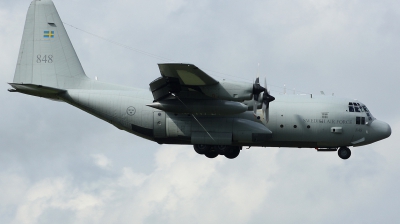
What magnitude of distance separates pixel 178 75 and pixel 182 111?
9.62 feet

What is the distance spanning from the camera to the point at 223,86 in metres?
37.7

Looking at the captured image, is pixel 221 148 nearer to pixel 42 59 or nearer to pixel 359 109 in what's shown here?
pixel 359 109

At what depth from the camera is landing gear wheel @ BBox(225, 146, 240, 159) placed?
42.8 metres

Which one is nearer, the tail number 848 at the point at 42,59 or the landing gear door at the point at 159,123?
the landing gear door at the point at 159,123

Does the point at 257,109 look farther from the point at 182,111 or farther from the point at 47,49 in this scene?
the point at 47,49

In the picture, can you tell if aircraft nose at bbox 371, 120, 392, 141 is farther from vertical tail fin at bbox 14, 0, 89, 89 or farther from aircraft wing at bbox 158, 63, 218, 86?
vertical tail fin at bbox 14, 0, 89, 89

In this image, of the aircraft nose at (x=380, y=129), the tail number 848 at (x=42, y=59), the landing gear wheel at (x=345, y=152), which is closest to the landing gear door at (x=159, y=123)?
the tail number 848 at (x=42, y=59)

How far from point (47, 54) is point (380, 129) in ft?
60.6

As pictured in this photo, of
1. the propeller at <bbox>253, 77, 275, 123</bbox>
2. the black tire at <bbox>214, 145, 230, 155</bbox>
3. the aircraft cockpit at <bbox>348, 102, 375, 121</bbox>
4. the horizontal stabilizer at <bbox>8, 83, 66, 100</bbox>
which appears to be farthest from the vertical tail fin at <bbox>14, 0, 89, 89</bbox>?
the aircraft cockpit at <bbox>348, 102, 375, 121</bbox>

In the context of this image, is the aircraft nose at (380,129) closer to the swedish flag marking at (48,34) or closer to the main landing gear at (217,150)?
the main landing gear at (217,150)

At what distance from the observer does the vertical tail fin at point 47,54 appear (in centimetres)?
4219

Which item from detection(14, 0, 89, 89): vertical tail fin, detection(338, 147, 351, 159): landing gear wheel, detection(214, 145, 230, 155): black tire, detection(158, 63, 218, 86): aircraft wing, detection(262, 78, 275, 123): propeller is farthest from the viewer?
detection(338, 147, 351, 159): landing gear wheel

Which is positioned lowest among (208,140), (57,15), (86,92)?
(208,140)

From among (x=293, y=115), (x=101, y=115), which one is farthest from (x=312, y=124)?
(x=101, y=115)
